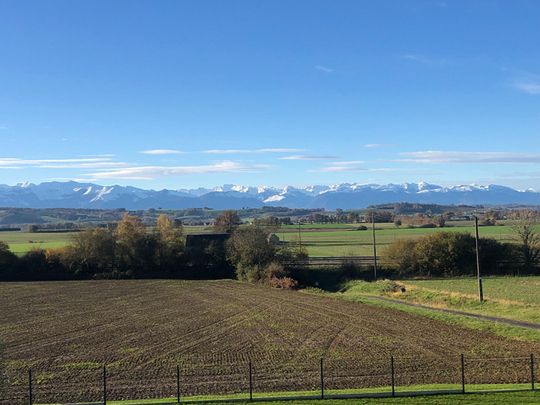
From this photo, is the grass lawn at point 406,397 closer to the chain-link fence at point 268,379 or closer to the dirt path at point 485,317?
the chain-link fence at point 268,379

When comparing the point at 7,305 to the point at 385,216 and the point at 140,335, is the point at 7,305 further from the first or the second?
the point at 385,216

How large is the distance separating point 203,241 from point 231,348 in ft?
191

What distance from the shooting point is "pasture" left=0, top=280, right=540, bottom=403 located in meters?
21.7

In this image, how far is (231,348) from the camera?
2867 centimetres

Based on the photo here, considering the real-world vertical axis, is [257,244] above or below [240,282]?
above

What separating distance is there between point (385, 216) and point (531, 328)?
15316 centimetres

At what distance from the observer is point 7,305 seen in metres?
48.9

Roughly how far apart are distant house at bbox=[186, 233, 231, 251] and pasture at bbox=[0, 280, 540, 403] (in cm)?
3220

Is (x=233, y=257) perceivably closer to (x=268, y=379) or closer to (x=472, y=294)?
(x=472, y=294)

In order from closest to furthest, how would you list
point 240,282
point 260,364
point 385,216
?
point 260,364 → point 240,282 → point 385,216

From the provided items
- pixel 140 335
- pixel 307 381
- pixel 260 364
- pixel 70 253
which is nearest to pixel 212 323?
pixel 140 335

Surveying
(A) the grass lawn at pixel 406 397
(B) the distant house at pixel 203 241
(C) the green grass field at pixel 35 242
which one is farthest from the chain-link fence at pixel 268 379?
(C) the green grass field at pixel 35 242

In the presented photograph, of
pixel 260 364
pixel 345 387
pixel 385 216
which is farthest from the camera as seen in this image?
pixel 385 216

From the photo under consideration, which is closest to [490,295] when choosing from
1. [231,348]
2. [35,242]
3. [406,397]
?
[231,348]
